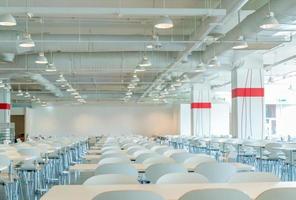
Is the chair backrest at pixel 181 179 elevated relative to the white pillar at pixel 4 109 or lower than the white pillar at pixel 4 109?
lower

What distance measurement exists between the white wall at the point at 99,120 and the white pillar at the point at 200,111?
8763 mm

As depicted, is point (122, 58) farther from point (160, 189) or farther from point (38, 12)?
point (160, 189)

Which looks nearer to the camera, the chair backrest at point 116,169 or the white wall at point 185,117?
the chair backrest at point 116,169

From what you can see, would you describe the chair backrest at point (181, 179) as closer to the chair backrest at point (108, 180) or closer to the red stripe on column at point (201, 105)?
the chair backrest at point (108, 180)

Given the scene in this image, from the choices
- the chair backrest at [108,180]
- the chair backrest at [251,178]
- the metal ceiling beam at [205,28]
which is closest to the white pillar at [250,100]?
the metal ceiling beam at [205,28]

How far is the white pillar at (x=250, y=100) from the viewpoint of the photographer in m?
18.1

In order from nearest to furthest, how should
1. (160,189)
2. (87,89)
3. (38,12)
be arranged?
(160,189) < (38,12) < (87,89)

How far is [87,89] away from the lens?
104ft

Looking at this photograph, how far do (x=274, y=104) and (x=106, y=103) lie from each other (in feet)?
37.8

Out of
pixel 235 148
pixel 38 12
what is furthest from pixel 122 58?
pixel 38 12

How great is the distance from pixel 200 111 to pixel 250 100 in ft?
25.5

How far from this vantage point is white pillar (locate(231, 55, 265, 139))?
714 inches

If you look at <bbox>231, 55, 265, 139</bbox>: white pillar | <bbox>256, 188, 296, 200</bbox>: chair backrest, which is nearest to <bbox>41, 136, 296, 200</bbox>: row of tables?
<bbox>256, 188, 296, 200</bbox>: chair backrest

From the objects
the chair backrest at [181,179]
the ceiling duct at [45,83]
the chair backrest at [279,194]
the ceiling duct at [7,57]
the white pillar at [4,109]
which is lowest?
the chair backrest at [181,179]
